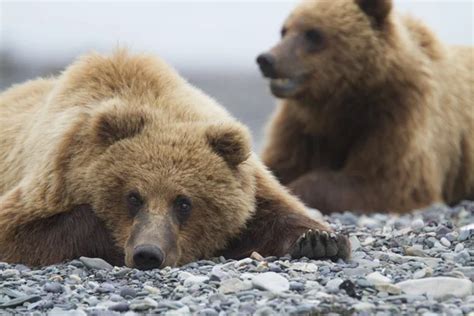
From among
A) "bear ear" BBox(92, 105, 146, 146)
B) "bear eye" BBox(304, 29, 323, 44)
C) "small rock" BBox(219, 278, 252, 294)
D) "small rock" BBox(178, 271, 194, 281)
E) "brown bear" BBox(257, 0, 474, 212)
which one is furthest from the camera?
"bear eye" BBox(304, 29, 323, 44)

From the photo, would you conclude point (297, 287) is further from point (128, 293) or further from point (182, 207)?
point (182, 207)

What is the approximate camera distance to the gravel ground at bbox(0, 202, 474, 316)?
15.4 feet

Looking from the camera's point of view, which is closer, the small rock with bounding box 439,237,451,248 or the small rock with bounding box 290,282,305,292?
the small rock with bounding box 290,282,305,292

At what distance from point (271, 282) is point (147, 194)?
3.43 ft

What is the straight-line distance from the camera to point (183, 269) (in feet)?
18.5

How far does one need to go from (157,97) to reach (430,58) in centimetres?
487

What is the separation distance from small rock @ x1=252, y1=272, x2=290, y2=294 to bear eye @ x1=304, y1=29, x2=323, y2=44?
5393 mm

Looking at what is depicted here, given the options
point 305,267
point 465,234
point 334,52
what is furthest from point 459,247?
point 334,52

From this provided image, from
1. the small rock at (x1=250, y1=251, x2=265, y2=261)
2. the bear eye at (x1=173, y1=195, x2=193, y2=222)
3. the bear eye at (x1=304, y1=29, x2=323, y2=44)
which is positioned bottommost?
the small rock at (x1=250, y1=251, x2=265, y2=261)

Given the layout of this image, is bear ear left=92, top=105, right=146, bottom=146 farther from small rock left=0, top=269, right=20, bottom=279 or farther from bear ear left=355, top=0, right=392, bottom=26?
bear ear left=355, top=0, right=392, bottom=26

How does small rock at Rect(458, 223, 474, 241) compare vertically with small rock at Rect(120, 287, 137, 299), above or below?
below

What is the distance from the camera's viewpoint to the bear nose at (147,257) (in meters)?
5.47

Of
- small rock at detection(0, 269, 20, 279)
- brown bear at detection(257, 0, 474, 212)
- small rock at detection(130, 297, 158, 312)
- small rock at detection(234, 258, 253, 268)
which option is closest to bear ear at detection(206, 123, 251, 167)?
small rock at detection(234, 258, 253, 268)

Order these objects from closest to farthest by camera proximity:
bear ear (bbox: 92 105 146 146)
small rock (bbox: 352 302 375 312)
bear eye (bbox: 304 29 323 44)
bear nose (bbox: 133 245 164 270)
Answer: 1. small rock (bbox: 352 302 375 312)
2. bear nose (bbox: 133 245 164 270)
3. bear ear (bbox: 92 105 146 146)
4. bear eye (bbox: 304 29 323 44)
